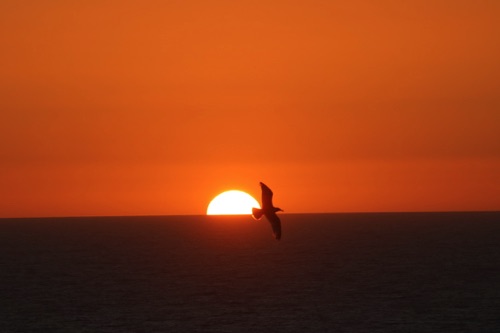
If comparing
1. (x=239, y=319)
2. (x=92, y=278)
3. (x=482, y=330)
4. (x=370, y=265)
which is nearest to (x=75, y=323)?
(x=239, y=319)

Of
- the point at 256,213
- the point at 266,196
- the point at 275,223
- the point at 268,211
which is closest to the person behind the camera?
the point at 266,196

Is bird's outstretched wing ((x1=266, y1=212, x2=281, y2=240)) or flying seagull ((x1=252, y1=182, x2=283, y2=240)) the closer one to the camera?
bird's outstretched wing ((x1=266, y1=212, x2=281, y2=240))

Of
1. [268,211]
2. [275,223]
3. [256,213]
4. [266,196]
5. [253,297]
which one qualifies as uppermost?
[266,196]

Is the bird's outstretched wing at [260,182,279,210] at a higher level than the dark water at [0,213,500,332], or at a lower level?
higher

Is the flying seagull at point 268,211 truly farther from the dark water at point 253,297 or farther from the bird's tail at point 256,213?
the dark water at point 253,297

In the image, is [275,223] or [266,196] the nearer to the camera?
[266,196]

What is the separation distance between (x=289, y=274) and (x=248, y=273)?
8282 millimetres

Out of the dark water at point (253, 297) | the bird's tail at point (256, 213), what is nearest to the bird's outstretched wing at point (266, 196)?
the bird's tail at point (256, 213)

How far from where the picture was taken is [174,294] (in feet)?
461

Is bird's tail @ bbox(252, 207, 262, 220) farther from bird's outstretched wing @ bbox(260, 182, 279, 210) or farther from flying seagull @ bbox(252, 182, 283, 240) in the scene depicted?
bird's outstretched wing @ bbox(260, 182, 279, 210)

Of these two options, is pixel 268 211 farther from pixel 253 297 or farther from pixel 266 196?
pixel 253 297

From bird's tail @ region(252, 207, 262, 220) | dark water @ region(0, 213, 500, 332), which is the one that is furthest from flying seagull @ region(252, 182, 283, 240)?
dark water @ region(0, 213, 500, 332)

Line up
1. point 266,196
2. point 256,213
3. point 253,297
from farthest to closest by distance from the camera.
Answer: point 253,297, point 256,213, point 266,196

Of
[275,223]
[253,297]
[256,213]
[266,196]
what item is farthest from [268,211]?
[253,297]
